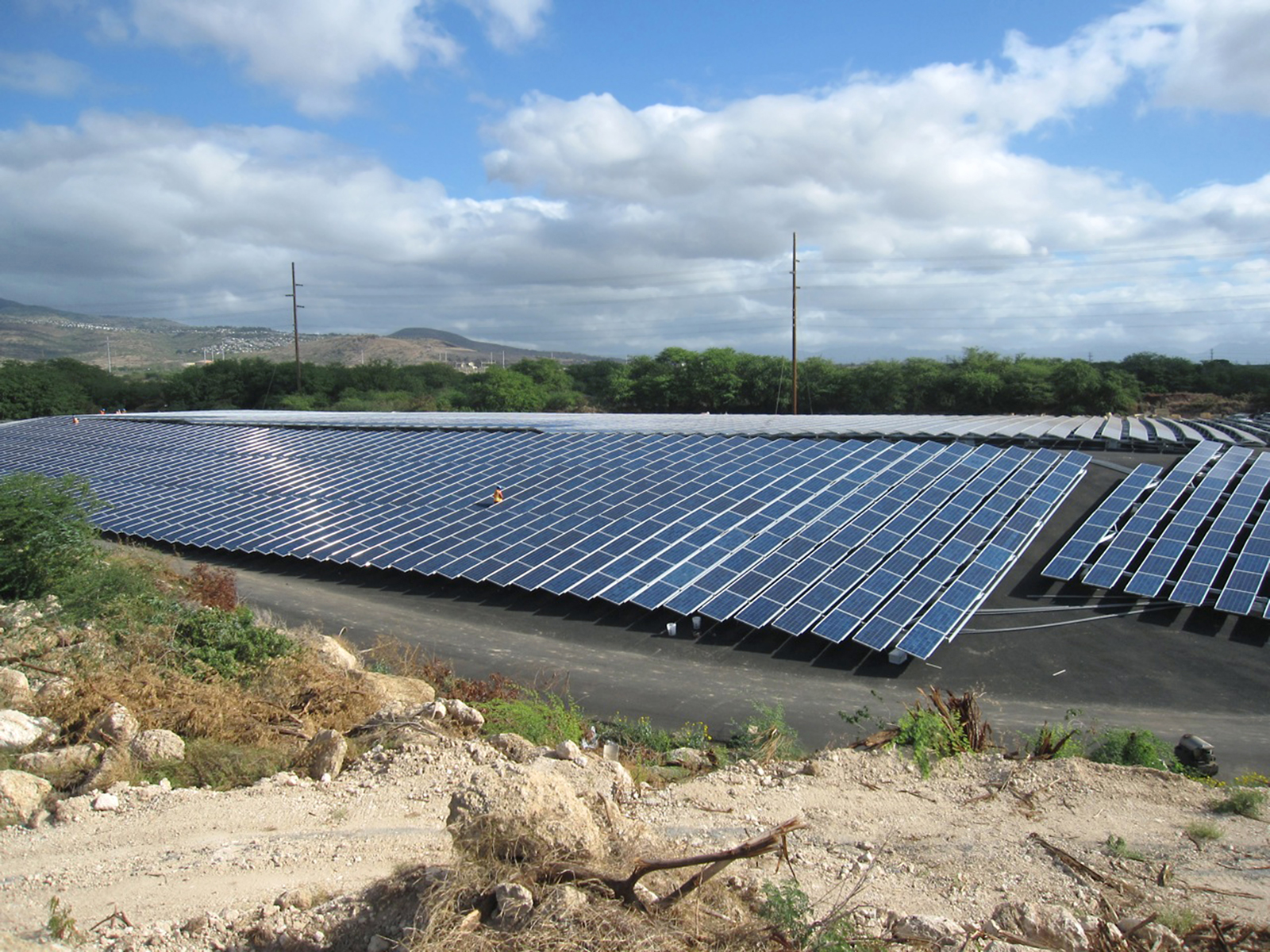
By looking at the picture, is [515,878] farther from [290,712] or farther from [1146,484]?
[1146,484]

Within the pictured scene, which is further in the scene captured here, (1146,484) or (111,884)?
(1146,484)

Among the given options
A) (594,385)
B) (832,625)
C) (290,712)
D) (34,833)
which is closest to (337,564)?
(290,712)

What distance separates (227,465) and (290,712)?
93.1 ft

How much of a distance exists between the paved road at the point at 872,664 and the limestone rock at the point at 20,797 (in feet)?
30.0

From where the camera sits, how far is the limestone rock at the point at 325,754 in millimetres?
10305

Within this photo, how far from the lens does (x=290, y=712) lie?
1223 cm

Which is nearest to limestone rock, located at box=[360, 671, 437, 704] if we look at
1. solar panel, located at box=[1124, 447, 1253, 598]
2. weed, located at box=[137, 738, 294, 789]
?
weed, located at box=[137, 738, 294, 789]

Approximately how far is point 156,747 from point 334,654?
522 centimetres

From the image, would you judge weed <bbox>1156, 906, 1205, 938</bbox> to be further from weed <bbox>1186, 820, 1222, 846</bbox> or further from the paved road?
the paved road

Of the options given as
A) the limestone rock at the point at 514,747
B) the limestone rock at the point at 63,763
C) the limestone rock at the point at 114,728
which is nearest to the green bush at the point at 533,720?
the limestone rock at the point at 514,747

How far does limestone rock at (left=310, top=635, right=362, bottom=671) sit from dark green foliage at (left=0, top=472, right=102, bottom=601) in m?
6.02

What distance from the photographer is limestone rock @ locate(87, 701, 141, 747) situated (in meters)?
10.5

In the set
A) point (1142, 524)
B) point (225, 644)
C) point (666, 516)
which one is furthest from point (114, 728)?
point (1142, 524)

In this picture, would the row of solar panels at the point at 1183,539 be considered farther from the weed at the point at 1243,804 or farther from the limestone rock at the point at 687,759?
the limestone rock at the point at 687,759
